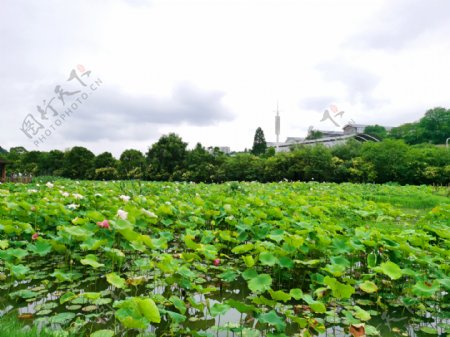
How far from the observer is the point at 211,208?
148 inches

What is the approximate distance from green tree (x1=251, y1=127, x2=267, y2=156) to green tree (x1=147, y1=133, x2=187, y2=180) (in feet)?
43.0

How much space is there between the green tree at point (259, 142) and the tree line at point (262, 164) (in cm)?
1107

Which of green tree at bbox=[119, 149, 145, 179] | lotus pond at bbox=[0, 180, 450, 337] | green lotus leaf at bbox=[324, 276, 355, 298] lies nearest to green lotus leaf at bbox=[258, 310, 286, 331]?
lotus pond at bbox=[0, 180, 450, 337]

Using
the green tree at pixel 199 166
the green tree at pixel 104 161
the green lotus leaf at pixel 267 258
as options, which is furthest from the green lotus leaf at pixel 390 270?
the green tree at pixel 104 161

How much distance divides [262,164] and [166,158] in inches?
260

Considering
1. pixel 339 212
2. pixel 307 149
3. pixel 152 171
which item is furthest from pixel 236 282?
pixel 152 171

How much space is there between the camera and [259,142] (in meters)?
35.3

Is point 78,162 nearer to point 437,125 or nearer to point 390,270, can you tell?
point 390,270

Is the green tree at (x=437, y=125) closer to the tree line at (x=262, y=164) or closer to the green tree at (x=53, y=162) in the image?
the tree line at (x=262, y=164)

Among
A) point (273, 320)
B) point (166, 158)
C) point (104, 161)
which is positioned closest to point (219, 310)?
point (273, 320)

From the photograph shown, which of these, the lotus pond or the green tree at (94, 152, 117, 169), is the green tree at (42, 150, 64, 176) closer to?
the green tree at (94, 152, 117, 169)

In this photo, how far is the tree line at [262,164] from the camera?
56.4 feet

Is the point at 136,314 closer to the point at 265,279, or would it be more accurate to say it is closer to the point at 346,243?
the point at 265,279

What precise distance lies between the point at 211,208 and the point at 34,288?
194 cm
